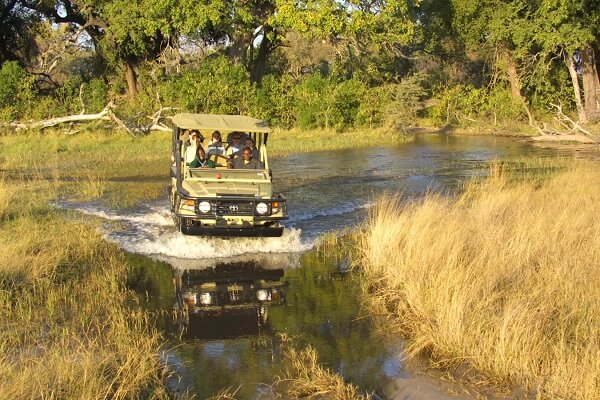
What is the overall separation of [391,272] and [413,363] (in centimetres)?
225

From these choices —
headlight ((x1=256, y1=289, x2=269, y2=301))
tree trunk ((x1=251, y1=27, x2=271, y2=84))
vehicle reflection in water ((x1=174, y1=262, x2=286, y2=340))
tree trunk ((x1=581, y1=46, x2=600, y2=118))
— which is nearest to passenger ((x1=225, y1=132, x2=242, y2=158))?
vehicle reflection in water ((x1=174, y1=262, x2=286, y2=340))

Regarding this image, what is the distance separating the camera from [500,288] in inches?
291

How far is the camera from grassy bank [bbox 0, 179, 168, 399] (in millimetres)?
5227

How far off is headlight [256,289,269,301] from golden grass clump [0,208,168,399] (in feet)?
5.28

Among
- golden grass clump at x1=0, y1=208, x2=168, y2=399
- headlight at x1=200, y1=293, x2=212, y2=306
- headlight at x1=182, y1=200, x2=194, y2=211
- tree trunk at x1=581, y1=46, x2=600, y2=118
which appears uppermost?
tree trunk at x1=581, y1=46, x2=600, y2=118

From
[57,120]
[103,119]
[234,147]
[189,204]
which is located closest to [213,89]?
[103,119]

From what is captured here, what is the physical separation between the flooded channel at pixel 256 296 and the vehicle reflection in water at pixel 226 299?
0.5 inches

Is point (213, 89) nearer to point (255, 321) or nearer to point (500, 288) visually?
point (255, 321)

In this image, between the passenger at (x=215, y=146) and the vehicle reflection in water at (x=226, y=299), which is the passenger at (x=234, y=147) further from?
the vehicle reflection in water at (x=226, y=299)

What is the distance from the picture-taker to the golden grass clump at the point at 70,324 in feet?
17.1

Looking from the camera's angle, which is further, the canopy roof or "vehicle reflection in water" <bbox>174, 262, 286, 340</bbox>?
the canopy roof

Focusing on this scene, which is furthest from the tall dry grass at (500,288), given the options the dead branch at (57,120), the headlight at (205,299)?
the dead branch at (57,120)

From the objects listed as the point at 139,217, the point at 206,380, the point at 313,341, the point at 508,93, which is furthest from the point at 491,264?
the point at 508,93

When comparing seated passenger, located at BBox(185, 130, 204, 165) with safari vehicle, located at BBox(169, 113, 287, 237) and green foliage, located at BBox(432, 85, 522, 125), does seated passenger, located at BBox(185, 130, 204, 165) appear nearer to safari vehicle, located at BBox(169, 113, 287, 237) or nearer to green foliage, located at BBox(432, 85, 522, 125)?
safari vehicle, located at BBox(169, 113, 287, 237)
